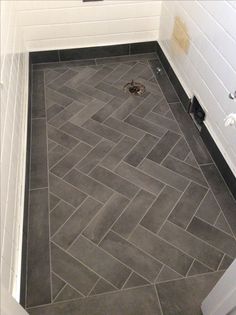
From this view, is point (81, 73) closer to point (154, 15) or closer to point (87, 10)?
point (87, 10)

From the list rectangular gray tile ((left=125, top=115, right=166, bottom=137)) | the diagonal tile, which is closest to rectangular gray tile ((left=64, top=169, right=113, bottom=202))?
the diagonal tile

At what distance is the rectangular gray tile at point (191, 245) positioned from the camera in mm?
1745

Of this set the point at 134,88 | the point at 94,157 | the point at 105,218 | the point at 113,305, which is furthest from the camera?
the point at 134,88

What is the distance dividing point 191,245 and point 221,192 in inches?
18.9

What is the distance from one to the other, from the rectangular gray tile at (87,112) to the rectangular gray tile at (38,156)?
275mm

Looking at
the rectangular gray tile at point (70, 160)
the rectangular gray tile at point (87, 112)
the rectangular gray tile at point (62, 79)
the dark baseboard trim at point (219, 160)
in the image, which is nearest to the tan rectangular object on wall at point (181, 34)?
the dark baseboard trim at point (219, 160)

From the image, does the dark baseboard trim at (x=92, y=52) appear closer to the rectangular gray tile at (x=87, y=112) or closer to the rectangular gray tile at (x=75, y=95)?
the rectangular gray tile at (x=75, y=95)

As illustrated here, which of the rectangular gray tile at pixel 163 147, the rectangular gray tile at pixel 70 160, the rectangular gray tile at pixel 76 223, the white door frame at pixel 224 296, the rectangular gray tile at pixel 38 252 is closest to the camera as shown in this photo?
the white door frame at pixel 224 296

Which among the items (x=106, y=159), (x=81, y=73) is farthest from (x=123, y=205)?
(x=81, y=73)

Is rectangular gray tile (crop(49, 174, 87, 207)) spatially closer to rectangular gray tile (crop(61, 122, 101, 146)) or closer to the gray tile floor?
the gray tile floor

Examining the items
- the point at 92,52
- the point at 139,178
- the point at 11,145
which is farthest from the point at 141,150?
the point at 92,52

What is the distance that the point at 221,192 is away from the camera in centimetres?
207

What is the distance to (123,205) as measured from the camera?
6.55ft

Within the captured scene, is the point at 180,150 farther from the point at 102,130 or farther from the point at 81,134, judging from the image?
the point at 81,134
